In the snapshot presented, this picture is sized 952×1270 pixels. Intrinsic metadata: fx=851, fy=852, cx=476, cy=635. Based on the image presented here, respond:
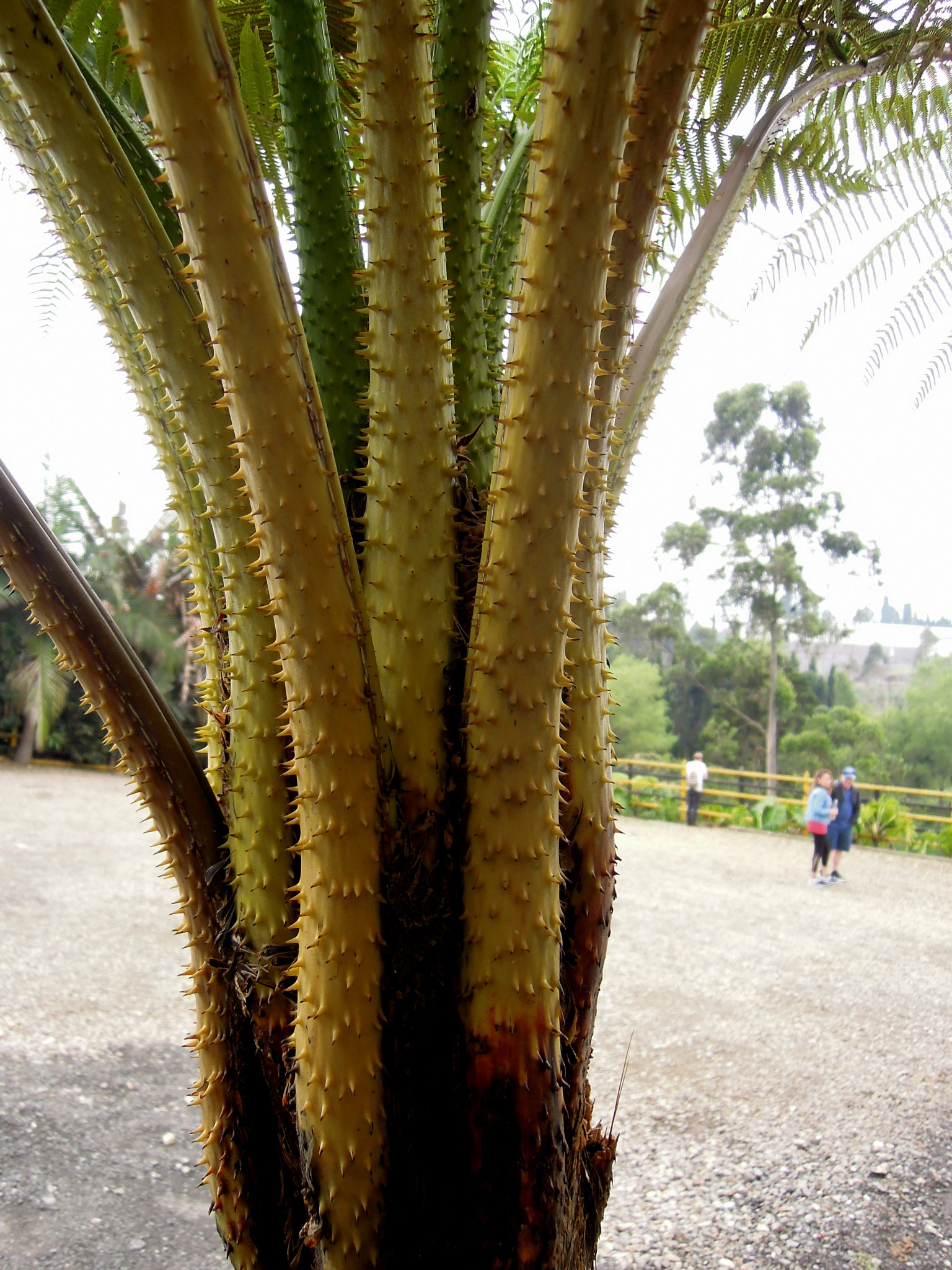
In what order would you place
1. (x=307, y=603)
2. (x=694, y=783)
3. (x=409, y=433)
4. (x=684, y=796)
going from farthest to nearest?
(x=684, y=796), (x=694, y=783), (x=409, y=433), (x=307, y=603)

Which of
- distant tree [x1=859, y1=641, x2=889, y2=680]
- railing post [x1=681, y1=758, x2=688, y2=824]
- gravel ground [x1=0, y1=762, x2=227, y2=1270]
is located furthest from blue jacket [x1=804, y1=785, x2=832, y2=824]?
distant tree [x1=859, y1=641, x2=889, y2=680]

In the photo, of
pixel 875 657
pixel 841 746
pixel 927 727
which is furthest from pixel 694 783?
pixel 875 657

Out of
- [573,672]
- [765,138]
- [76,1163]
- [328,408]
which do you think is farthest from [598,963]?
[76,1163]

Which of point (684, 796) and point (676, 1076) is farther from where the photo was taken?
point (684, 796)

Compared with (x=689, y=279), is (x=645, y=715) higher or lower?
lower

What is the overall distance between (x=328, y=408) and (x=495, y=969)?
60 cm

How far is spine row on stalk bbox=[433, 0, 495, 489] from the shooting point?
95 cm

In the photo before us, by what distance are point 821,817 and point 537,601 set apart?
7423 mm

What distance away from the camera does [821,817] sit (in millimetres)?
7344

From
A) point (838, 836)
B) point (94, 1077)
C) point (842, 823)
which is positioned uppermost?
point (842, 823)

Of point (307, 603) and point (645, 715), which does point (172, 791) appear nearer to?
point (307, 603)

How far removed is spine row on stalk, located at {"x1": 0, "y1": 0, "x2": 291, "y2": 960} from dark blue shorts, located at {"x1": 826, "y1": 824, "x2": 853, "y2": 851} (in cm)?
768

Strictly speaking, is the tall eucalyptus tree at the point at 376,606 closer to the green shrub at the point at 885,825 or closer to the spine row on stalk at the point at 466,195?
the spine row on stalk at the point at 466,195

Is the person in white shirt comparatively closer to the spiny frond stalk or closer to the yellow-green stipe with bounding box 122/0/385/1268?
the spiny frond stalk
